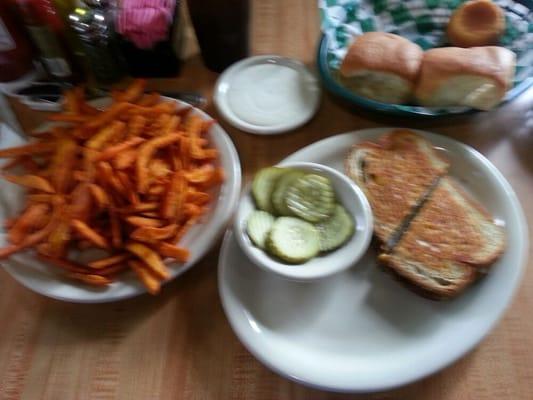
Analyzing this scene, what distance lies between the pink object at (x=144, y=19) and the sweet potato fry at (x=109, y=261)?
546mm

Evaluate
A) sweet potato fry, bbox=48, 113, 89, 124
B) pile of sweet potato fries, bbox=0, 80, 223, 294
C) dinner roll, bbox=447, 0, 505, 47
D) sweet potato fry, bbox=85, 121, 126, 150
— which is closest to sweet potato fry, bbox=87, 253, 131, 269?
pile of sweet potato fries, bbox=0, 80, 223, 294

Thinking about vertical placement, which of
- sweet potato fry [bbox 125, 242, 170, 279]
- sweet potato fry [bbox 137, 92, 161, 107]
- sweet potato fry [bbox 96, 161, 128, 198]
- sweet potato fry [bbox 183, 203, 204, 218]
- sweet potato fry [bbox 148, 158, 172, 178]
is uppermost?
sweet potato fry [bbox 137, 92, 161, 107]

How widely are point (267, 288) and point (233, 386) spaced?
19cm

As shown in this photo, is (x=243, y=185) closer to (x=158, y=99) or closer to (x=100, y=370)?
(x=158, y=99)

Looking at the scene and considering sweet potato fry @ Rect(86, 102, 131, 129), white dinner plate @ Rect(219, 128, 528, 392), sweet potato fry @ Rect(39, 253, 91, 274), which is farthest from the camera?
sweet potato fry @ Rect(86, 102, 131, 129)

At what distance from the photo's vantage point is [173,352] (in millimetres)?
943

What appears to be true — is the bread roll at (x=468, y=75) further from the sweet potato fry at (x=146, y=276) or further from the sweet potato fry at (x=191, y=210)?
the sweet potato fry at (x=146, y=276)

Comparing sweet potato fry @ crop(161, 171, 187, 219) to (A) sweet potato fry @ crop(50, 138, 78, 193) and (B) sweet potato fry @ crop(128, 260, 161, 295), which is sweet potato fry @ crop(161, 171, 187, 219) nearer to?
(B) sweet potato fry @ crop(128, 260, 161, 295)

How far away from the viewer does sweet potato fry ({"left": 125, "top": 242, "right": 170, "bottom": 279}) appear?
913 mm

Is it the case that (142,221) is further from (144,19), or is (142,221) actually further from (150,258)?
(144,19)

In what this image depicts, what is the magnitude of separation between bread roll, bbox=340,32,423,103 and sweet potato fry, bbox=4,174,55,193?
721 mm

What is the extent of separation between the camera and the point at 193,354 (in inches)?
37.0

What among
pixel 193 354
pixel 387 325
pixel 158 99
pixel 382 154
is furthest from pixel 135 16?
pixel 387 325

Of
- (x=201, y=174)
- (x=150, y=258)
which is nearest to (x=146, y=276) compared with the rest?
(x=150, y=258)
